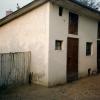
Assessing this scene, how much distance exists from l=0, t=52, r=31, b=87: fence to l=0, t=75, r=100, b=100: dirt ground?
51 cm

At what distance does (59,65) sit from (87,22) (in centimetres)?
473

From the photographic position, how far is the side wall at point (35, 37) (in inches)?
459

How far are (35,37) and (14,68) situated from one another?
6.93 ft

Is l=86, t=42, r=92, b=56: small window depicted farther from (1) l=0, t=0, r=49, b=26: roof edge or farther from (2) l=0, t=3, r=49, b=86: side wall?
(1) l=0, t=0, r=49, b=26: roof edge

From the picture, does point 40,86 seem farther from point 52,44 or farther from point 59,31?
point 59,31

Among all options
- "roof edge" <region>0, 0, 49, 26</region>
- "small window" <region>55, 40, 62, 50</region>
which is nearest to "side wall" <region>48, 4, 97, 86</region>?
"small window" <region>55, 40, 62, 50</region>

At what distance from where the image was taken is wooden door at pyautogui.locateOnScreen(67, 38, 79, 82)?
13141 millimetres

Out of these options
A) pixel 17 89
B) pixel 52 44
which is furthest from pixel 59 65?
pixel 17 89

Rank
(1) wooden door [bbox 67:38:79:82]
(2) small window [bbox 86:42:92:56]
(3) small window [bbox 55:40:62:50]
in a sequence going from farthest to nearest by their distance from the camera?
(2) small window [bbox 86:42:92:56]
(1) wooden door [bbox 67:38:79:82]
(3) small window [bbox 55:40:62:50]

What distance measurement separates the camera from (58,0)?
439 inches

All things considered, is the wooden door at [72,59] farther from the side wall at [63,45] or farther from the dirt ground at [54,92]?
the dirt ground at [54,92]

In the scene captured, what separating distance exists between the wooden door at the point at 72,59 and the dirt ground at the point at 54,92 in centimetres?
139

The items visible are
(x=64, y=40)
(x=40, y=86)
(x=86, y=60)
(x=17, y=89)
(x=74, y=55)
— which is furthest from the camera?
(x=86, y=60)

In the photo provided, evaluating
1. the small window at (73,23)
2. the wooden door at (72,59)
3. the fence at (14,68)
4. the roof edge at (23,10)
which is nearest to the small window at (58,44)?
the wooden door at (72,59)
